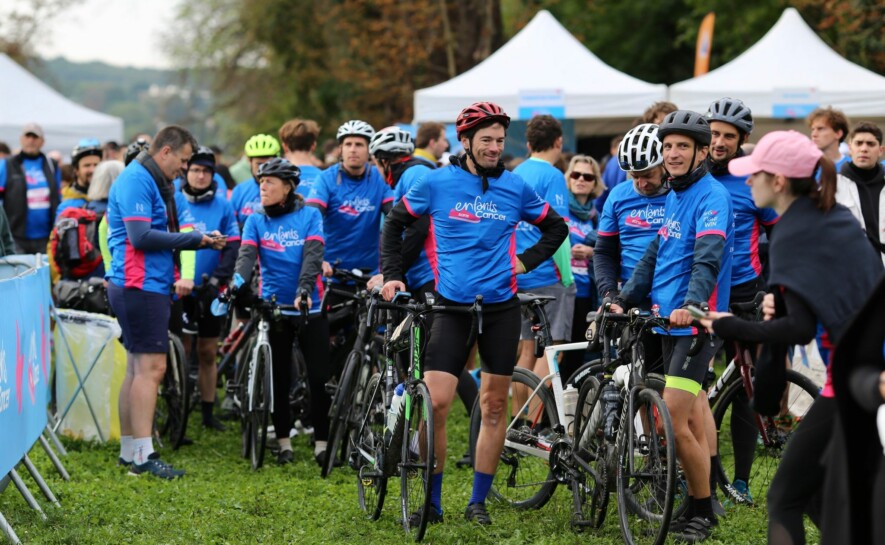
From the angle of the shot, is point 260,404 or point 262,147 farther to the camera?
point 262,147

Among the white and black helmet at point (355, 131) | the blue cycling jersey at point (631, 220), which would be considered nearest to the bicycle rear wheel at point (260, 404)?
the white and black helmet at point (355, 131)

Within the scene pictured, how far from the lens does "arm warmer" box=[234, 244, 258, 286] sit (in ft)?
28.4

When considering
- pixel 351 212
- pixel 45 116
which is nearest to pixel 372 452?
pixel 351 212

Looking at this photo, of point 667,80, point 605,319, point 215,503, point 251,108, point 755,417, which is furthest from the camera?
point 251,108

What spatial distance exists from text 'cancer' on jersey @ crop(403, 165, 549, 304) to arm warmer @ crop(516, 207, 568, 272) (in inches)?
8.0

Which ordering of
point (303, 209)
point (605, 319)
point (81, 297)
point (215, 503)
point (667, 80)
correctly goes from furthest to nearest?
point (667, 80) → point (81, 297) → point (303, 209) → point (215, 503) → point (605, 319)

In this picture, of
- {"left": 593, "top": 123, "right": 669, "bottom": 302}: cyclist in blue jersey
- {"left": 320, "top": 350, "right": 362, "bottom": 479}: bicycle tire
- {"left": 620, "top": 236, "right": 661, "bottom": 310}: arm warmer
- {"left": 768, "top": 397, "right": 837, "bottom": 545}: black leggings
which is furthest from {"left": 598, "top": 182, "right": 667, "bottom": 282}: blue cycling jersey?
{"left": 768, "top": 397, "right": 837, "bottom": 545}: black leggings

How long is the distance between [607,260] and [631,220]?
278 mm

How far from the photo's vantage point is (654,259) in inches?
259

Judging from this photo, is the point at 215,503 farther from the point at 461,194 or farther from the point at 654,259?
the point at 654,259

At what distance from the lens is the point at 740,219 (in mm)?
7191

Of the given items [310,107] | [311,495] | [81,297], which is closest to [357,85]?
[310,107]

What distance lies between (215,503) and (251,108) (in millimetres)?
33947

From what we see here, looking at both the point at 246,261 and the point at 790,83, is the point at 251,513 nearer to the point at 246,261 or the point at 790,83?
the point at 246,261
